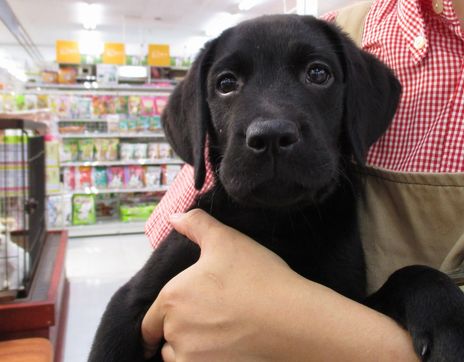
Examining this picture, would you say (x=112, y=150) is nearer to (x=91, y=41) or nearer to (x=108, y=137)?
(x=108, y=137)

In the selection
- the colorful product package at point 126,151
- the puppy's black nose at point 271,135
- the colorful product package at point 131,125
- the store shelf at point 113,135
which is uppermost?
the colorful product package at point 131,125

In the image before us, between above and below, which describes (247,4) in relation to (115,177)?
above

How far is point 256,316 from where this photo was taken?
79 cm

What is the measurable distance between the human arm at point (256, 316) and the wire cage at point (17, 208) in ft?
4.84

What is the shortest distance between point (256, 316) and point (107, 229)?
4.79 meters

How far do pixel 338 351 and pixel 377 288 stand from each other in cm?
29

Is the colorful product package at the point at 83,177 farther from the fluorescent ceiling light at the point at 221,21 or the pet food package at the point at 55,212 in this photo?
the fluorescent ceiling light at the point at 221,21

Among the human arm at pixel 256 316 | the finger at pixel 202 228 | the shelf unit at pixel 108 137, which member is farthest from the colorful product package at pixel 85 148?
the human arm at pixel 256 316

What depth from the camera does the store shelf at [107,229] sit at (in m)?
5.19

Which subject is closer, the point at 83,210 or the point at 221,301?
the point at 221,301

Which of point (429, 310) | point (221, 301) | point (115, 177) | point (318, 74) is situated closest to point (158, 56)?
point (115, 177)

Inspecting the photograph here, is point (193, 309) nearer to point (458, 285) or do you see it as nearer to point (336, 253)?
point (336, 253)

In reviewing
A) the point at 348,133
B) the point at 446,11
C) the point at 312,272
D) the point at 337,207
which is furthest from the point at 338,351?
the point at 446,11

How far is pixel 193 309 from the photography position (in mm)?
850
